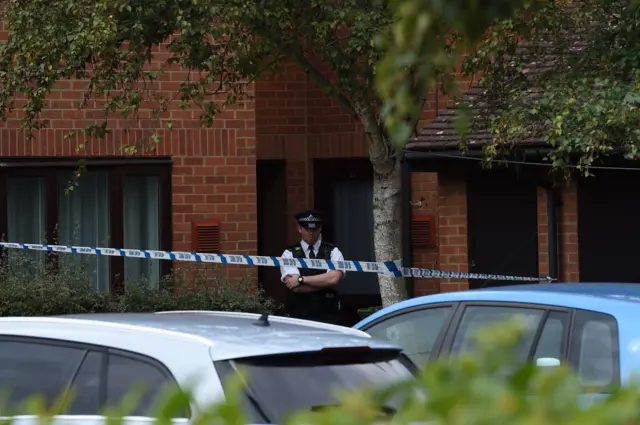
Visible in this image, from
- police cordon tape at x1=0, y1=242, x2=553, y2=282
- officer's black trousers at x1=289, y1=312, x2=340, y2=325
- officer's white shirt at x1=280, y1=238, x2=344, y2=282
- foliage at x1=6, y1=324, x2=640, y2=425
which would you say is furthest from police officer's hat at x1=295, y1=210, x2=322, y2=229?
foliage at x1=6, y1=324, x2=640, y2=425

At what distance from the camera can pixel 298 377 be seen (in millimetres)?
4320

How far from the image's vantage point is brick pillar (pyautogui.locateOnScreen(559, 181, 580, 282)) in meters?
12.4

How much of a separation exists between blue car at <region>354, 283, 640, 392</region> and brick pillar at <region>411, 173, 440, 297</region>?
7.29 m

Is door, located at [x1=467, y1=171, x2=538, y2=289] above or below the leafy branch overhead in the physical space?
below

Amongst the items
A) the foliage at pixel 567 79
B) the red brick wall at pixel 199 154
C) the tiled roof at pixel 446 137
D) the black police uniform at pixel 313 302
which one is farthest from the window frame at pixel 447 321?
the red brick wall at pixel 199 154

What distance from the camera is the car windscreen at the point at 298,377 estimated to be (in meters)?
4.12

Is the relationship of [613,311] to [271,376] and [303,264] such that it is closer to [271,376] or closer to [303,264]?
[271,376]

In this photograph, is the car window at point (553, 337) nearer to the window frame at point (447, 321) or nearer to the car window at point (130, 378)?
the window frame at point (447, 321)

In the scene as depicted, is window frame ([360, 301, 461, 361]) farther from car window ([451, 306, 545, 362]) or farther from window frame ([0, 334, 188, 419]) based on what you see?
window frame ([0, 334, 188, 419])

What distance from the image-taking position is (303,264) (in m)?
10.7

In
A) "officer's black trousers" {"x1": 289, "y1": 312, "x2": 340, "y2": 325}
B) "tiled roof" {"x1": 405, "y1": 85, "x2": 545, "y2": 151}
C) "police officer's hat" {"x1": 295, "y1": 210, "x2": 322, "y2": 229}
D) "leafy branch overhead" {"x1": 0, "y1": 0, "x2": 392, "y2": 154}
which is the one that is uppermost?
"leafy branch overhead" {"x1": 0, "y1": 0, "x2": 392, "y2": 154}

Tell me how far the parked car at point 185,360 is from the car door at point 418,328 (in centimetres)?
139

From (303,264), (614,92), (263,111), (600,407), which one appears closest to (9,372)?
(600,407)

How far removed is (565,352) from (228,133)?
8337 mm
